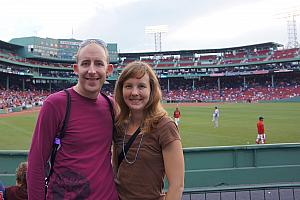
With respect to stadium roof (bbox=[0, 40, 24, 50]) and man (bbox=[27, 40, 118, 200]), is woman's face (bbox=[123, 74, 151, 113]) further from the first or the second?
stadium roof (bbox=[0, 40, 24, 50])

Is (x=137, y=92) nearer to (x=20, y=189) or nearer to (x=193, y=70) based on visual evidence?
(x=20, y=189)

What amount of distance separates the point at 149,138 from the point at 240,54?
77466 mm

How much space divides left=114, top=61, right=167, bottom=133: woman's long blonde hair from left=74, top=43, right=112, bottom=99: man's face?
0.54 ft

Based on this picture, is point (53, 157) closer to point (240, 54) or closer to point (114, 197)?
point (114, 197)

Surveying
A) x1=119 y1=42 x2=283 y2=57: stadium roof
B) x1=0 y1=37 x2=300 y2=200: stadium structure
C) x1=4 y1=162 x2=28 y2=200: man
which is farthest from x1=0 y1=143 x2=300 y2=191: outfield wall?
x1=119 y1=42 x2=283 y2=57: stadium roof

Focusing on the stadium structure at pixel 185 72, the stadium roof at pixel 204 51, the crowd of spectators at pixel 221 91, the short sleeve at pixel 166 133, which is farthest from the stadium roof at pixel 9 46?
the short sleeve at pixel 166 133

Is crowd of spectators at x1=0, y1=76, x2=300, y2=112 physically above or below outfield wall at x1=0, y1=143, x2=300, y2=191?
above

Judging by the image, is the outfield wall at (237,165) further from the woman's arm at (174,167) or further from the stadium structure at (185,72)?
the stadium structure at (185,72)

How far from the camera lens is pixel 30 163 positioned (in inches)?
82.1

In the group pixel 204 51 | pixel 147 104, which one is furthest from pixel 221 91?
pixel 147 104

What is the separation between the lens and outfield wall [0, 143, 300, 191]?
19.5 ft

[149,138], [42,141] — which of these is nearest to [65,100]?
[42,141]

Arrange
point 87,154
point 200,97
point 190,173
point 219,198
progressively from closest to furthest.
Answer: point 87,154 → point 219,198 → point 190,173 → point 200,97

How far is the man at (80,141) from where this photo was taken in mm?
2104
